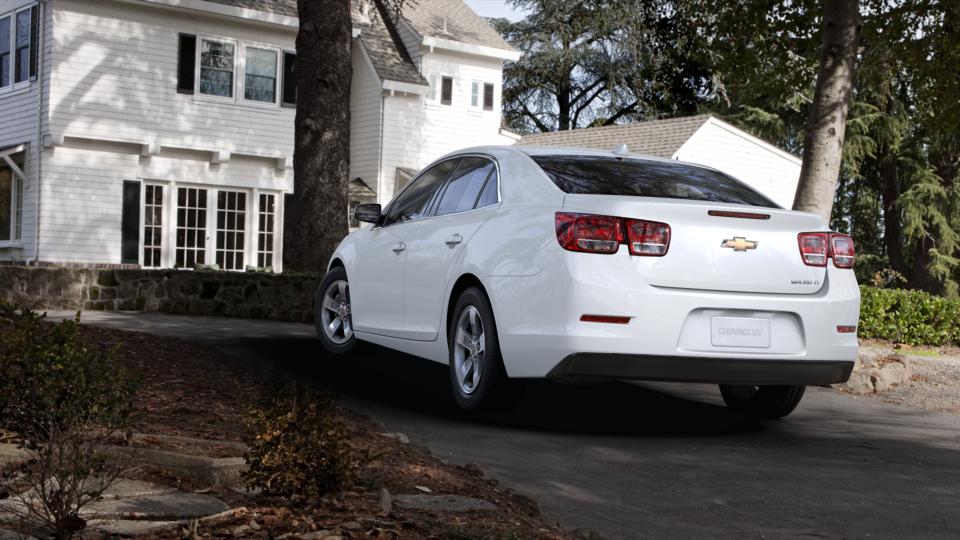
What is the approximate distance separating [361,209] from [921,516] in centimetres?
498

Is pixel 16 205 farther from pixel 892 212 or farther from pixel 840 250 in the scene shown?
pixel 892 212

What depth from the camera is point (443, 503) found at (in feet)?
15.5

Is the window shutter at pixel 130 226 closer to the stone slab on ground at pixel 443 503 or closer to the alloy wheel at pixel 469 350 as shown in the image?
the alloy wheel at pixel 469 350

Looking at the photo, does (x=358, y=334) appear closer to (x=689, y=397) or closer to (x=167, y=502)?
(x=689, y=397)

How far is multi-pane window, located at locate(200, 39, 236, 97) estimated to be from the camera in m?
24.9

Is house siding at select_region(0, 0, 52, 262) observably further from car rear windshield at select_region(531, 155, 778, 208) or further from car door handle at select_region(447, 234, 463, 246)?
car rear windshield at select_region(531, 155, 778, 208)

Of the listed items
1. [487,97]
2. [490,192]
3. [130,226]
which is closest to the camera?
[490,192]

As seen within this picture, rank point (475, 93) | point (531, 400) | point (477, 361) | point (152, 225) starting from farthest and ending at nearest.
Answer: point (475, 93)
point (152, 225)
point (531, 400)
point (477, 361)

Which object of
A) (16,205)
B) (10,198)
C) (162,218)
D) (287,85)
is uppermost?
(287,85)

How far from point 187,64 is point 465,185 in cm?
1814

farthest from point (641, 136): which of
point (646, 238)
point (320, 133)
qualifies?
point (646, 238)

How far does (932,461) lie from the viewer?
6898 millimetres

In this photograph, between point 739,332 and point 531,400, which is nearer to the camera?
point 739,332

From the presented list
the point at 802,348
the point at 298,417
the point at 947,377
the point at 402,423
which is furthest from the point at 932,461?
the point at 947,377
